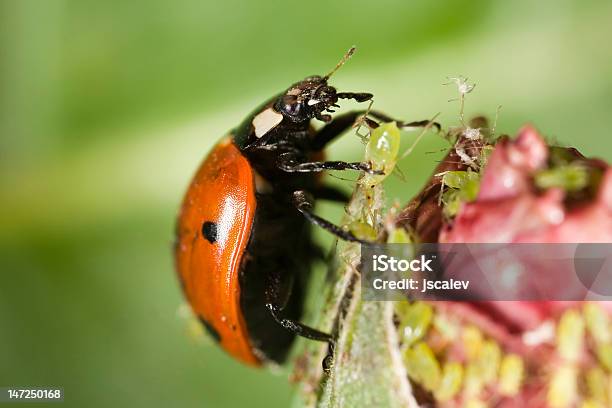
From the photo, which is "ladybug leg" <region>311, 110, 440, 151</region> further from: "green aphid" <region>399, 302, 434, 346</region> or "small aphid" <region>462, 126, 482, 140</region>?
"green aphid" <region>399, 302, 434, 346</region>

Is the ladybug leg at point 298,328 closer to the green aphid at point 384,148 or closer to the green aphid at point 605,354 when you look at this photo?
the green aphid at point 384,148

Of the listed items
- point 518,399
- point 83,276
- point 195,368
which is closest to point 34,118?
point 83,276

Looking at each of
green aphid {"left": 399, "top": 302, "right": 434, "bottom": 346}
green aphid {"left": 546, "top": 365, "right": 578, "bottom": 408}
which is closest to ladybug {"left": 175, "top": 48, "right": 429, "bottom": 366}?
green aphid {"left": 399, "top": 302, "right": 434, "bottom": 346}

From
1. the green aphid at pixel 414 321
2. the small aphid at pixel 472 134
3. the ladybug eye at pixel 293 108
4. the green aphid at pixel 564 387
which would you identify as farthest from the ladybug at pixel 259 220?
the green aphid at pixel 564 387

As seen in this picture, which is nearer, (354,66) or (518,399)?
(518,399)

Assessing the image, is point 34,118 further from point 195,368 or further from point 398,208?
point 398,208

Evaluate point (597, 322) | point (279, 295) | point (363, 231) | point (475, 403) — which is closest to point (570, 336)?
point (597, 322)
